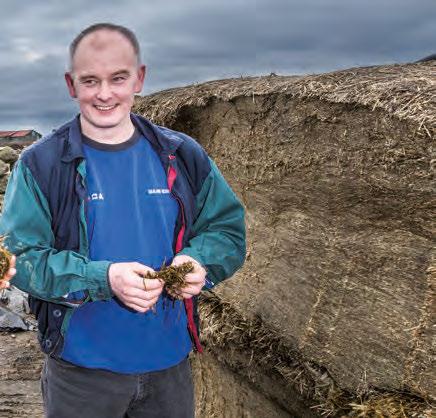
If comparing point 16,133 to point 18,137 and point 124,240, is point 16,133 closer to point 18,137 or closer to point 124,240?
point 18,137

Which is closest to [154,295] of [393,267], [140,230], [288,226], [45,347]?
[140,230]

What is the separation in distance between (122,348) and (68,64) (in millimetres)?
1176

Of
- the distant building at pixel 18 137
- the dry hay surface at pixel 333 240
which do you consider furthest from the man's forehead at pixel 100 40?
the distant building at pixel 18 137

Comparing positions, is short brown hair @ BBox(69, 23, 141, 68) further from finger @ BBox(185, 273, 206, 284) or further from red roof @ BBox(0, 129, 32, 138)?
red roof @ BBox(0, 129, 32, 138)

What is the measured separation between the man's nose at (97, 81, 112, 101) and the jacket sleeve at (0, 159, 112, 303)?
0.40 meters

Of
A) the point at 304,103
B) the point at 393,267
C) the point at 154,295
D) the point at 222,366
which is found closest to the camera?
the point at 154,295

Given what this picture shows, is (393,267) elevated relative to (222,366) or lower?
elevated

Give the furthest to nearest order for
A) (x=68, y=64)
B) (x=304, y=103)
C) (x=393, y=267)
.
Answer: (x=304, y=103)
(x=393, y=267)
(x=68, y=64)

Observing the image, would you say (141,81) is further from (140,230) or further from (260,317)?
(260,317)

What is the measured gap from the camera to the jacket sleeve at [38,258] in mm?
2383

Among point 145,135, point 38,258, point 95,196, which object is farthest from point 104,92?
point 38,258

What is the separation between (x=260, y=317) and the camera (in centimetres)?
411

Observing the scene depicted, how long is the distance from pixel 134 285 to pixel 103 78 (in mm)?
824

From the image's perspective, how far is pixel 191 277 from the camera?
247cm
